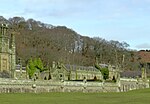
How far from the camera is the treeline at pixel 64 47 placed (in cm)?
12088


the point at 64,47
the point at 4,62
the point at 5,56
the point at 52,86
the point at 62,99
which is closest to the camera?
the point at 62,99

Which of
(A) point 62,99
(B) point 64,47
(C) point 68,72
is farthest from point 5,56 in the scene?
(B) point 64,47

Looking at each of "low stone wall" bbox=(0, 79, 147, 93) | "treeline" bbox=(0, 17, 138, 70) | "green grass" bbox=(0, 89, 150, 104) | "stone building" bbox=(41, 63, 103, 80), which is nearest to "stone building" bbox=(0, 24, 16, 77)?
"low stone wall" bbox=(0, 79, 147, 93)

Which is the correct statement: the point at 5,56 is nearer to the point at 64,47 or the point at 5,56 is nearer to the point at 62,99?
the point at 62,99

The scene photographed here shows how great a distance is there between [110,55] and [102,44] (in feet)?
23.6

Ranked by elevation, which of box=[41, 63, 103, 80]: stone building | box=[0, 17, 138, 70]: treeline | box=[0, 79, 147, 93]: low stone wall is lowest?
box=[0, 79, 147, 93]: low stone wall

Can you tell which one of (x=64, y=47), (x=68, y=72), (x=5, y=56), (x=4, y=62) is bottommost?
(x=68, y=72)

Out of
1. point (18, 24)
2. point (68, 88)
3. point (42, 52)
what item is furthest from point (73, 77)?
point (18, 24)

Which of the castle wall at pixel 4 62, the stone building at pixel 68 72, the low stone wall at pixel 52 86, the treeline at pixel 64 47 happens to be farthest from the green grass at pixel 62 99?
the treeline at pixel 64 47

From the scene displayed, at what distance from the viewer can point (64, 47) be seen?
147 meters

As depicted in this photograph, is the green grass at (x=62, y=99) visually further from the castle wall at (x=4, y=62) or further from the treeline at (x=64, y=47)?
the treeline at (x=64, y=47)

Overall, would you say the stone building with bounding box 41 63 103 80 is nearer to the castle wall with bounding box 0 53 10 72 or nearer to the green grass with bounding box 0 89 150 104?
the castle wall with bounding box 0 53 10 72

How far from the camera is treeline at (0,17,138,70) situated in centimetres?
12088

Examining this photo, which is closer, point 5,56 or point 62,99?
point 62,99
